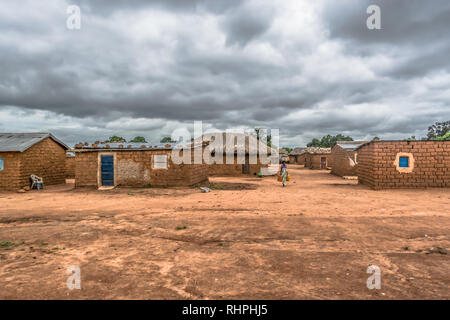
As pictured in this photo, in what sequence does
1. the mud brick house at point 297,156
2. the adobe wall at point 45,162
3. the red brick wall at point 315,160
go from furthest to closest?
the mud brick house at point 297,156, the red brick wall at point 315,160, the adobe wall at point 45,162

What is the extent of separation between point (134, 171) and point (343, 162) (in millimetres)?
20411

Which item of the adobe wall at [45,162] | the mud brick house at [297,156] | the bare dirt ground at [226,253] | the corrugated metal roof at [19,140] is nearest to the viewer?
the bare dirt ground at [226,253]

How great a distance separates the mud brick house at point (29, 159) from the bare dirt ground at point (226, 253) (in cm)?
843

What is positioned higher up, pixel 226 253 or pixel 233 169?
pixel 233 169

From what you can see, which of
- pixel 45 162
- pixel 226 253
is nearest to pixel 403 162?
pixel 226 253

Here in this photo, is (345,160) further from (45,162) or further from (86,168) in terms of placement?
(45,162)

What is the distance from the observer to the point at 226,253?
4742 mm

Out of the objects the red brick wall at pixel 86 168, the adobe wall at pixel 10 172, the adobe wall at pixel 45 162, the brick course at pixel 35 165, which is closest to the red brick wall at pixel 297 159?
the red brick wall at pixel 86 168

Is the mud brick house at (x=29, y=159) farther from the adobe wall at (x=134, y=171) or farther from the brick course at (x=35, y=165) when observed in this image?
the adobe wall at (x=134, y=171)

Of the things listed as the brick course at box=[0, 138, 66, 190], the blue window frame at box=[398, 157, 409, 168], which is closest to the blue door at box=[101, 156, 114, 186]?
the brick course at box=[0, 138, 66, 190]

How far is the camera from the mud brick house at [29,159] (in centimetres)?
1497

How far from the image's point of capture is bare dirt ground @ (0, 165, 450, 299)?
11.0 ft

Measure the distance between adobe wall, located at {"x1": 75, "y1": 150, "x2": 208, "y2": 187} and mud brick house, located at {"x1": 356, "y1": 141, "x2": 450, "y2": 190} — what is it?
11704mm
